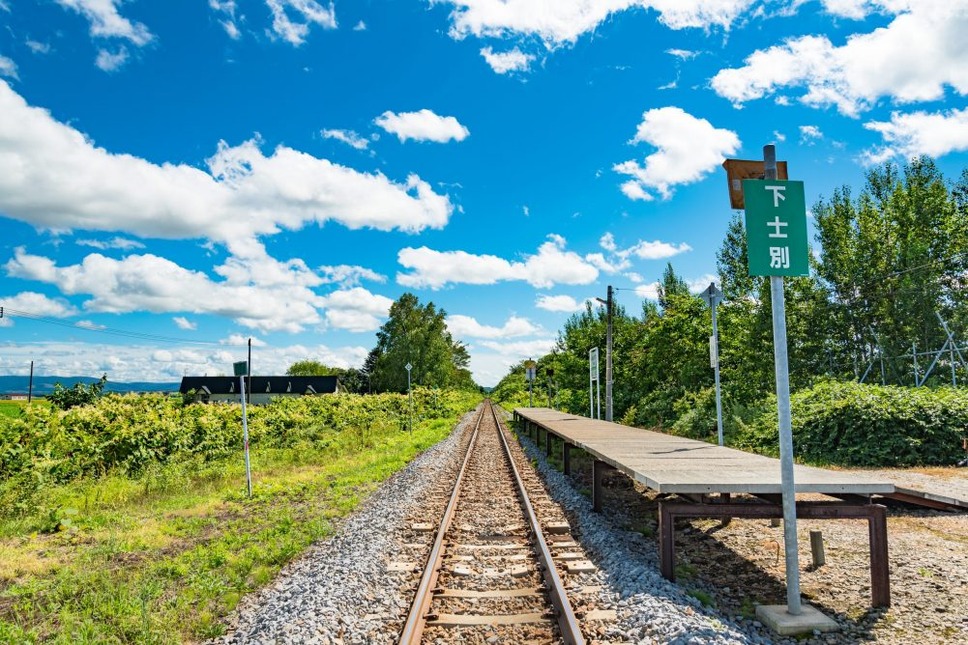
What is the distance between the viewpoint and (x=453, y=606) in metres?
4.87

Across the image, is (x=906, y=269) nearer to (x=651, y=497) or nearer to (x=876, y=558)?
(x=651, y=497)

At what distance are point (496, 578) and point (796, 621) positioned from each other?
2.61 metres

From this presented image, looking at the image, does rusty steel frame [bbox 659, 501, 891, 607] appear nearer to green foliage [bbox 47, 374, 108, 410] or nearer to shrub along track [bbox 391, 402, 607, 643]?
shrub along track [bbox 391, 402, 607, 643]

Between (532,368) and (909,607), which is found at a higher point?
(532,368)

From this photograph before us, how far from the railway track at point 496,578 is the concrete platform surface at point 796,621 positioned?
1.51m

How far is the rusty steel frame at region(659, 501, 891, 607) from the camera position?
471 cm

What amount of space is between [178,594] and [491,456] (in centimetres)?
1170

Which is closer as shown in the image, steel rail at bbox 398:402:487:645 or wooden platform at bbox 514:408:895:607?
steel rail at bbox 398:402:487:645

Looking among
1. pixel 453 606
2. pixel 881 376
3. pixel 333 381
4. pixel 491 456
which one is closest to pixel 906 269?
pixel 881 376

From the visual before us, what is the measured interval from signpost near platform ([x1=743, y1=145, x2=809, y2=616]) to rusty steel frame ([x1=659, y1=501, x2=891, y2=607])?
67 cm

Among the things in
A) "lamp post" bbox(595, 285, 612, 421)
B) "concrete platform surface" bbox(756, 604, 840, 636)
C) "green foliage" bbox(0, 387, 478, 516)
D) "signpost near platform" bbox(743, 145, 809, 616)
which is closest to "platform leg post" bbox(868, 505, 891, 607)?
"concrete platform surface" bbox(756, 604, 840, 636)

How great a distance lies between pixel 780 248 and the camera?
4660mm

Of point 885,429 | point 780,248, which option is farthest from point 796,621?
point 885,429

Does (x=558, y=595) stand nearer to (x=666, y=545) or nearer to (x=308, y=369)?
(x=666, y=545)
